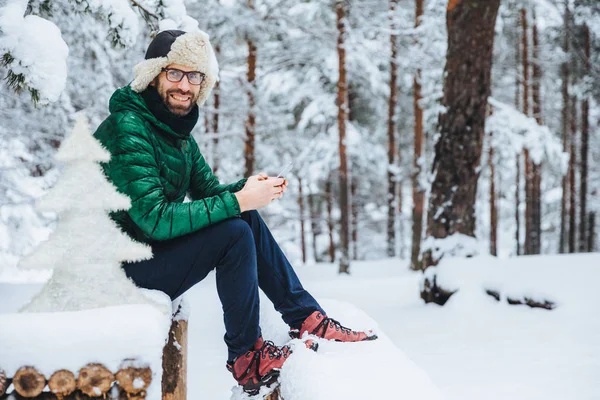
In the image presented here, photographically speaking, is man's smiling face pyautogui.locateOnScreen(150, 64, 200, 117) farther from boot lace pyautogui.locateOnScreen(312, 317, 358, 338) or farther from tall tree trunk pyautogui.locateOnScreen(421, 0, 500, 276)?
tall tree trunk pyautogui.locateOnScreen(421, 0, 500, 276)

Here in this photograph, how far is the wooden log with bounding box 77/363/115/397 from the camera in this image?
Result: 180cm

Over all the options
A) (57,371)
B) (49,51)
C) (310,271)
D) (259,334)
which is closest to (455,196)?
(259,334)

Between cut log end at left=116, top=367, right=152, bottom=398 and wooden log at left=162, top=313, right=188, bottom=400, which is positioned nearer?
cut log end at left=116, top=367, right=152, bottom=398

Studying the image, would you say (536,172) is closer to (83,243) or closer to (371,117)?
(371,117)

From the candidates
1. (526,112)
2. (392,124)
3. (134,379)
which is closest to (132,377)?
(134,379)

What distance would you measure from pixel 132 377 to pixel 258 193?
106 cm

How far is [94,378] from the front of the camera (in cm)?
180

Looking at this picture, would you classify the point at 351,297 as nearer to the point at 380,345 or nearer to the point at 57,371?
the point at 380,345

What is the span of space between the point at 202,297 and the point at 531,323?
4355 mm

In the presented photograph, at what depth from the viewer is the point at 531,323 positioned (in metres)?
5.09

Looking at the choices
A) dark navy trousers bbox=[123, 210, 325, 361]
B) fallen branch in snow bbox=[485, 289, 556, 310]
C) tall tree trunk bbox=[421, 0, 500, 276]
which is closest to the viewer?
dark navy trousers bbox=[123, 210, 325, 361]

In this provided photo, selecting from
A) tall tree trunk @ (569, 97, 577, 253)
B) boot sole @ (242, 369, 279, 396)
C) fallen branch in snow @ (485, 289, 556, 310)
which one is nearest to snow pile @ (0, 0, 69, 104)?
boot sole @ (242, 369, 279, 396)

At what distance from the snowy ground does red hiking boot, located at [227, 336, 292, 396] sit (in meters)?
0.12

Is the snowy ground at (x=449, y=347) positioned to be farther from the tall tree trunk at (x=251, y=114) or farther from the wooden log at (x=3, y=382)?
the tall tree trunk at (x=251, y=114)
